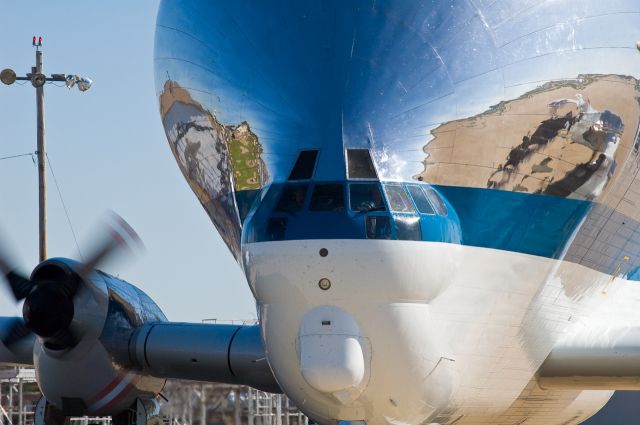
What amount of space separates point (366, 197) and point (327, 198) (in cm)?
38

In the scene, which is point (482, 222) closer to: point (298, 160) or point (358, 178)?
point (358, 178)

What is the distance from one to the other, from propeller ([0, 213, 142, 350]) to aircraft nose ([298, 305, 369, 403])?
6689 millimetres

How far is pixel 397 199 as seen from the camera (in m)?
13.8

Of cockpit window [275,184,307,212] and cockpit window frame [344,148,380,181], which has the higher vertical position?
cockpit window frame [344,148,380,181]

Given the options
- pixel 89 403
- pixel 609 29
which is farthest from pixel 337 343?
pixel 89 403

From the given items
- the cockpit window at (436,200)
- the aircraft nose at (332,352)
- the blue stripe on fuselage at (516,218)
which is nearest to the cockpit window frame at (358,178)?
the cockpit window at (436,200)

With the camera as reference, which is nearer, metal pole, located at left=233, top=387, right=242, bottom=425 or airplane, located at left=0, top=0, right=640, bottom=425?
airplane, located at left=0, top=0, right=640, bottom=425

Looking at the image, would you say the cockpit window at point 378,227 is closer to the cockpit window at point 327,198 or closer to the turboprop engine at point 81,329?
the cockpit window at point 327,198

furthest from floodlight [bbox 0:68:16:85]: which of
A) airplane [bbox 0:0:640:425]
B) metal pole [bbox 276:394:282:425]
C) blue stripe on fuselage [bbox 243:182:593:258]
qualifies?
blue stripe on fuselage [bbox 243:182:593:258]

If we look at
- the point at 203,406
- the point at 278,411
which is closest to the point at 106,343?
the point at 203,406

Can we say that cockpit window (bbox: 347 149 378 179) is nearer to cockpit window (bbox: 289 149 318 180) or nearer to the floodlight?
cockpit window (bbox: 289 149 318 180)

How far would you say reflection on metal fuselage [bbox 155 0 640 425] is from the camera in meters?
13.6

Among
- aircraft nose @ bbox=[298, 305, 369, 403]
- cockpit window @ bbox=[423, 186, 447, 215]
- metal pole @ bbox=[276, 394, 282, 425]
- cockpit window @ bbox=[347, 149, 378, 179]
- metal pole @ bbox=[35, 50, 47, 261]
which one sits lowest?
aircraft nose @ bbox=[298, 305, 369, 403]

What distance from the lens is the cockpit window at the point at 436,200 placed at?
14.2 meters
